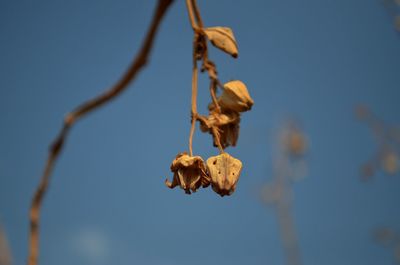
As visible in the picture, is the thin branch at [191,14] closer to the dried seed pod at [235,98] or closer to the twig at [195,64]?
the twig at [195,64]

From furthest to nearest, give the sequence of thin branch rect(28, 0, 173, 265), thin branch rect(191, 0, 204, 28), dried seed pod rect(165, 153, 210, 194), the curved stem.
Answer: dried seed pod rect(165, 153, 210, 194) → the curved stem → thin branch rect(191, 0, 204, 28) → thin branch rect(28, 0, 173, 265)

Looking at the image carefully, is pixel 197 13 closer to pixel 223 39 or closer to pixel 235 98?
pixel 223 39

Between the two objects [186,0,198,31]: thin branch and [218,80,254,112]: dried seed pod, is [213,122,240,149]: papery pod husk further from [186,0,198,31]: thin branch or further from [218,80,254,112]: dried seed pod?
[186,0,198,31]: thin branch

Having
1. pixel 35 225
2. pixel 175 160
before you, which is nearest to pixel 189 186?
pixel 175 160

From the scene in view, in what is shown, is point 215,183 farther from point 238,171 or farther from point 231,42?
point 231,42

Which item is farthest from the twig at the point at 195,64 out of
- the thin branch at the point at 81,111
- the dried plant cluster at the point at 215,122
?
the thin branch at the point at 81,111

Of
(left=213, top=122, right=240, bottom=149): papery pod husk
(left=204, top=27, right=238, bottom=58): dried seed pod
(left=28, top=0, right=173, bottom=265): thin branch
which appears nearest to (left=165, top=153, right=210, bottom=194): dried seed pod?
(left=213, top=122, right=240, bottom=149): papery pod husk

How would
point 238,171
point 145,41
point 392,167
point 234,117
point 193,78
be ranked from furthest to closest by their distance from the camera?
point 392,167 → point 234,117 → point 238,171 → point 193,78 → point 145,41
